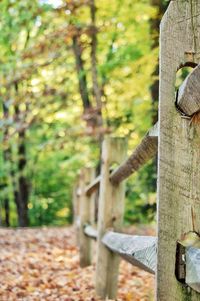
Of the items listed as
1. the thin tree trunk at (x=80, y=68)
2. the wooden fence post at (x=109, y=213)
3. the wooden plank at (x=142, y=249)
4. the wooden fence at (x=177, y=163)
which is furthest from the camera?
the thin tree trunk at (x=80, y=68)

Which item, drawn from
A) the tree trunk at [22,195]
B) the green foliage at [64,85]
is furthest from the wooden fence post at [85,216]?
the tree trunk at [22,195]

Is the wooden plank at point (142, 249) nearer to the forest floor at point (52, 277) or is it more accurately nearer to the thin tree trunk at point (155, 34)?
the forest floor at point (52, 277)

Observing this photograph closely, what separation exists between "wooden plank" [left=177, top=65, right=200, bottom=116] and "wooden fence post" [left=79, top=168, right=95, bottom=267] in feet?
14.8

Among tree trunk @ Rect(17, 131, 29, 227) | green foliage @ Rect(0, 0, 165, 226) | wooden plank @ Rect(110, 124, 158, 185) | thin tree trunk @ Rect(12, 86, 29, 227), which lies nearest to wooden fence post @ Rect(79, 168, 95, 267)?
green foliage @ Rect(0, 0, 165, 226)

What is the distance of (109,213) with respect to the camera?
3850mm

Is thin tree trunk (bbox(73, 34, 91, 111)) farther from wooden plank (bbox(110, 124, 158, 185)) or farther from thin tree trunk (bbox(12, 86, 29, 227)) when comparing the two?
wooden plank (bbox(110, 124, 158, 185))

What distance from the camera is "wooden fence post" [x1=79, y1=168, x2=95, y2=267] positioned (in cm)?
593

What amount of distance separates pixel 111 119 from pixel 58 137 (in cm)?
142

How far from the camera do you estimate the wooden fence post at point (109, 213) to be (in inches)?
149

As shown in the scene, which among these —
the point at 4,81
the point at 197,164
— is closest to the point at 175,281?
the point at 197,164

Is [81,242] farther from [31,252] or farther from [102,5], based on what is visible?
[102,5]

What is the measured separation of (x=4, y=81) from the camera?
10562 mm

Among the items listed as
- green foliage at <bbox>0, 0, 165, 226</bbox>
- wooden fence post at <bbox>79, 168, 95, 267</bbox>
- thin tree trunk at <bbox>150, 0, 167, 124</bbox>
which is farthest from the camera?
green foliage at <bbox>0, 0, 165, 226</bbox>

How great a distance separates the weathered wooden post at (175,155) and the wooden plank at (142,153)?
23 centimetres
